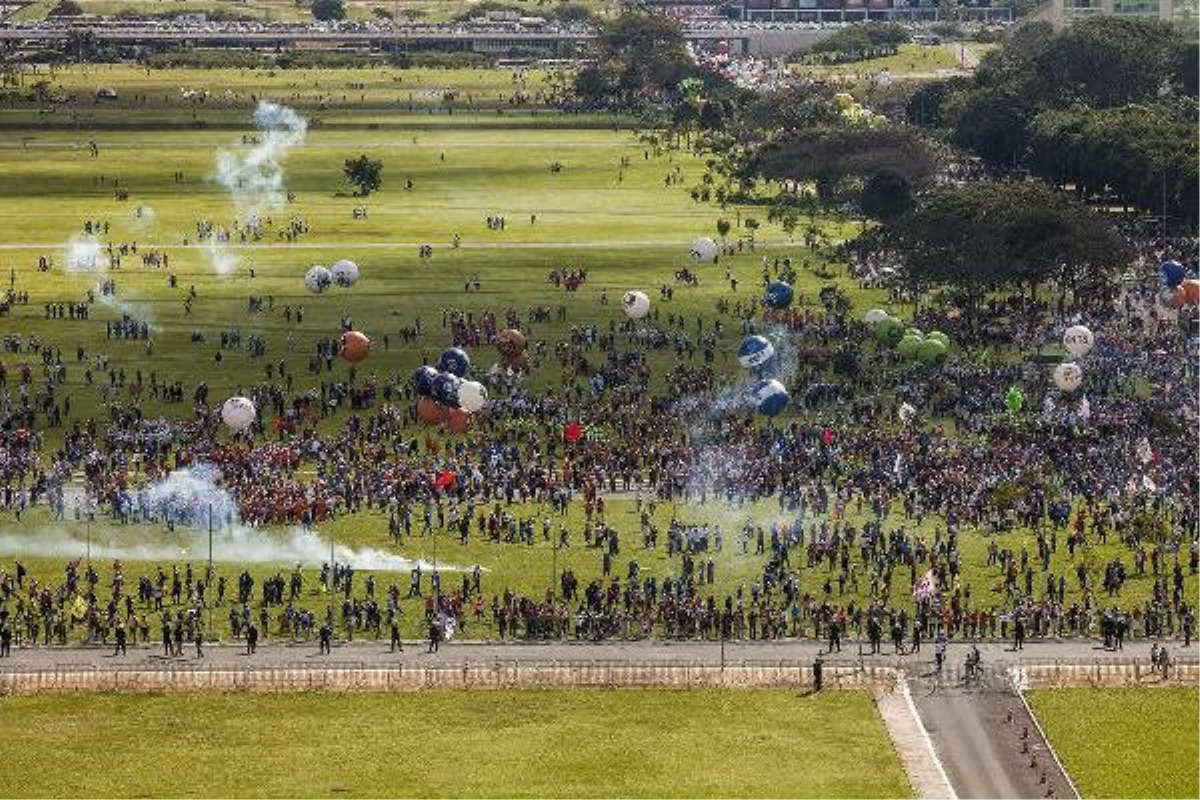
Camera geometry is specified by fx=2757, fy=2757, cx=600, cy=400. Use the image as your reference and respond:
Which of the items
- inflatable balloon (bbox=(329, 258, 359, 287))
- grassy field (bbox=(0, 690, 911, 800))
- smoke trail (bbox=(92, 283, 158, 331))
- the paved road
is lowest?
smoke trail (bbox=(92, 283, 158, 331))

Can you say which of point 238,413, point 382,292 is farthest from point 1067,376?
point 382,292

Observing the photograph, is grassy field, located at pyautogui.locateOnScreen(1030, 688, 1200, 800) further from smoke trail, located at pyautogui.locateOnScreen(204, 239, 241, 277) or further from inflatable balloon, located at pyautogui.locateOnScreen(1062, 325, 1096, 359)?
smoke trail, located at pyautogui.locateOnScreen(204, 239, 241, 277)

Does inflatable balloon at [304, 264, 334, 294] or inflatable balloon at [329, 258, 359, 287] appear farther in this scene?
inflatable balloon at [329, 258, 359, 287]

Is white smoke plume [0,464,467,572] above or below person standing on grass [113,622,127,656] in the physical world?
below

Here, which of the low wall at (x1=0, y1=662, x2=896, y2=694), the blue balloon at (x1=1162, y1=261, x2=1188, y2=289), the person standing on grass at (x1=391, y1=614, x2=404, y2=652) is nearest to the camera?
the low wall at (x1=0, y1=662, x2=896, y2=694)

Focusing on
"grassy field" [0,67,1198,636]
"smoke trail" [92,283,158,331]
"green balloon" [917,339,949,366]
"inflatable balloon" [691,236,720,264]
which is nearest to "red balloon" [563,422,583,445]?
"grassy field" [0,67,1198,636]

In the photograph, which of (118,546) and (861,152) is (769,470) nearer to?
(118,546)

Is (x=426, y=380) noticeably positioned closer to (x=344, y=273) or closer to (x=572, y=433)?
(x=572, y=433)
